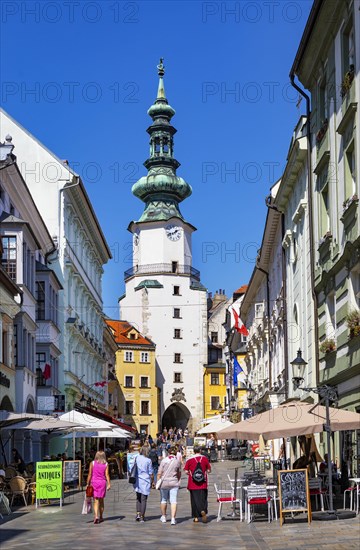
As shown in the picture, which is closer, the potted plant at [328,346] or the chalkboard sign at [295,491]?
the chalkboard sign at [295,491]

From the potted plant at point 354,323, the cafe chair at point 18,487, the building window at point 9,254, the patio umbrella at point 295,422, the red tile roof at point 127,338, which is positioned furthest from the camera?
the red tile roof at point 127,338

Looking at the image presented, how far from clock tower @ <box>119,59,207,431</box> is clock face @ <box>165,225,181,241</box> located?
0.15 ft

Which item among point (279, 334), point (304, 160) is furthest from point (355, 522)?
point (279, 334)

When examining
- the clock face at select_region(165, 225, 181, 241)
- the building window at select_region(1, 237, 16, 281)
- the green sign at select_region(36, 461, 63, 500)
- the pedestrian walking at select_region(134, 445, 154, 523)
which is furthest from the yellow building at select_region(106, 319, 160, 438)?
the pedestrian walking at select_region(134, 445, 154, 523)

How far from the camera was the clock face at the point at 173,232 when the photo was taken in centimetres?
11253

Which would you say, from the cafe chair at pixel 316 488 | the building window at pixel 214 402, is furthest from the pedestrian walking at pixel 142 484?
the building window at pixel 214 402

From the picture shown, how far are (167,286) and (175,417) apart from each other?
16.9 meters

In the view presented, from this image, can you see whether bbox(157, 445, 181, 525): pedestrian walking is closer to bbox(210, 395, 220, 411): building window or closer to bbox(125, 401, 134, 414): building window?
bbox(125, 401, 134, 414): building window

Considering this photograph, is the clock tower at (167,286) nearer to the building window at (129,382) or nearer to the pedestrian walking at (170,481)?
the building window at (129,382)

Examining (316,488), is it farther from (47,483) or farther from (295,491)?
(47,483)

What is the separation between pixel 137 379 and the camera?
10800 centimetres

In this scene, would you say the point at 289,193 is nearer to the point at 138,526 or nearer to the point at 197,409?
the point at 138,526

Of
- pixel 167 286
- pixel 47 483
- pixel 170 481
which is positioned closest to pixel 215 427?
pixel 47 483

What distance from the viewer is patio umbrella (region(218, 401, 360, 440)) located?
19.5m
